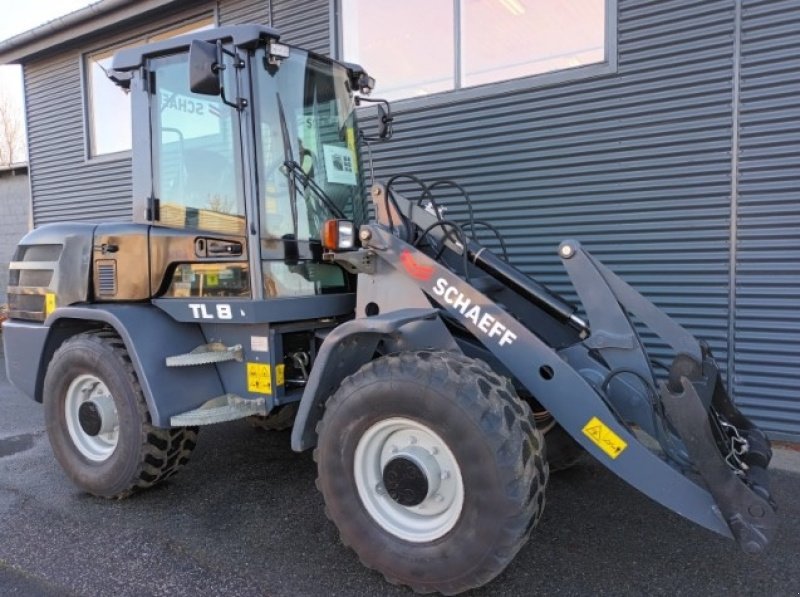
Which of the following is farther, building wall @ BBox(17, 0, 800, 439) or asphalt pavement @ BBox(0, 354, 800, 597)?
building wall @ BBox(17, 0, 800, 439)

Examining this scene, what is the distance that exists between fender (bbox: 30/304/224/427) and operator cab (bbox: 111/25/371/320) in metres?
0.21

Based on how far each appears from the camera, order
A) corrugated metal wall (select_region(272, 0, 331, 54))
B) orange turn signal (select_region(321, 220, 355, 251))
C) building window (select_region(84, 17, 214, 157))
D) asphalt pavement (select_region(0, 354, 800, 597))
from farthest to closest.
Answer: building window (select_region(84, 17, 214, 157)) → corrugated metal wall (select_region(272, 0, 331, 54)) → orange turn signal (select_region(321, 220, 355, 251)) → asphalt pavement (select_region(0, 354, 800, 597))

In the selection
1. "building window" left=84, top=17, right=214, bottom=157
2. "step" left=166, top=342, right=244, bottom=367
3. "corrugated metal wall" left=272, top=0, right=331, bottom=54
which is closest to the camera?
"step" left=166, top=342, right=244, bottom=367

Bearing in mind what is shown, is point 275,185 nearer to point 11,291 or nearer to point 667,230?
point 11,291

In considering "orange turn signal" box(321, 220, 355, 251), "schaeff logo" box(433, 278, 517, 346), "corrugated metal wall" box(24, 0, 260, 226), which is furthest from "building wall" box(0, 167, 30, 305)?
"schaeff logo" box(433, 278, 517, 346)

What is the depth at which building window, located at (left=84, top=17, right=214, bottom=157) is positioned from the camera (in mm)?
9969

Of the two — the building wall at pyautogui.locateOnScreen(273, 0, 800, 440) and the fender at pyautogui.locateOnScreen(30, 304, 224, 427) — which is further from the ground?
the building wall at pyautogui.locateOnScreen(273, 0, 800, 440)

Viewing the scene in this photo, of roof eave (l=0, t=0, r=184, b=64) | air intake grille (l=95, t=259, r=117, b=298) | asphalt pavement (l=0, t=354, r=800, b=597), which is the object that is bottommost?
asphalt pavement (l=0, t=354, r=800, b=597)

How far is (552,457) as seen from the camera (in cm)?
395

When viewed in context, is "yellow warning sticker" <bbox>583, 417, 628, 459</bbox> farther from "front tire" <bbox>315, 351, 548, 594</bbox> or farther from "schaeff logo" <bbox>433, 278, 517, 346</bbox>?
"schaeff logo" <bbox>433, 278, 517, 346</bbox>

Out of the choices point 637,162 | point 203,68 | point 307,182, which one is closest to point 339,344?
point 307,182

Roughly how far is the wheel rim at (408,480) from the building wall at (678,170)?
3.44 metres

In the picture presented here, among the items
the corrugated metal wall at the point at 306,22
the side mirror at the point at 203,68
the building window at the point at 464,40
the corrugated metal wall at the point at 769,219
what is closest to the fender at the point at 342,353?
the side mirror at the point at 203,68

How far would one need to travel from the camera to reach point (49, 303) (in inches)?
167
